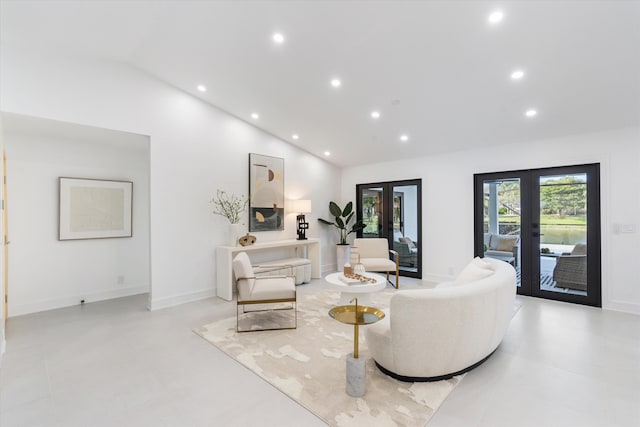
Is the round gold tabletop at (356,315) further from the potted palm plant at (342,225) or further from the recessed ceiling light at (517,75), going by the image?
the potted palm plant at (342,225)

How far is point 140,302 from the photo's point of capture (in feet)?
15.3

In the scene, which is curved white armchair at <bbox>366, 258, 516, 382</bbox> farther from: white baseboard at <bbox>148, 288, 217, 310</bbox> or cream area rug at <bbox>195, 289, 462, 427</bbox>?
white baseboard at <bbox>148, 288, 217, 310</bbox>

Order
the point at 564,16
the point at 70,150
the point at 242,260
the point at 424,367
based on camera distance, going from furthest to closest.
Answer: the point at 70,150
the point at 242,260
the point at 564,16
the point at 424,367

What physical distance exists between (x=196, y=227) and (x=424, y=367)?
12.9 ft

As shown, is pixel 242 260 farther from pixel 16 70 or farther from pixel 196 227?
pixel 16 70

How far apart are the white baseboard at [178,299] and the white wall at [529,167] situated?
426cm

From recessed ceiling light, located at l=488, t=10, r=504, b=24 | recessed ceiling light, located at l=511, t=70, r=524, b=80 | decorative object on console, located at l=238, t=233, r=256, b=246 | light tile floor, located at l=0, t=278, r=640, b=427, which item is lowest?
light tile floor, located at l=0, t=278, r=640, b=427

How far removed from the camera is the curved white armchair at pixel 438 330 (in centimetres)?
Answer: 221

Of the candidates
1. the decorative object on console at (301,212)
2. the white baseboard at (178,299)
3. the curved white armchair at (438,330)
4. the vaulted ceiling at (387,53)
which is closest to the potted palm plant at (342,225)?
the decorative object on console at (301,212)

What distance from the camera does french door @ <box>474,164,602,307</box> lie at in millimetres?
4426

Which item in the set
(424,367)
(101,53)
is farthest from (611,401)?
(101,53)

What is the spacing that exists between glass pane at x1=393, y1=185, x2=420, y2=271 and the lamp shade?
202cm

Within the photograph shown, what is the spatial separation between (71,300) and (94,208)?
144 cm

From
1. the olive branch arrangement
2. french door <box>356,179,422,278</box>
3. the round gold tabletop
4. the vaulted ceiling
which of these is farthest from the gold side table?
french door <box>356,179,422,278</box>
